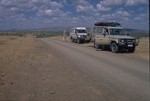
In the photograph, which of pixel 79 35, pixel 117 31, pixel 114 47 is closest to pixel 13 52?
pixel 114 47

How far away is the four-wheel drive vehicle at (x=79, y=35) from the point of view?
3857cm

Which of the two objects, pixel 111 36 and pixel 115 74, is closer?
pixel 115 74

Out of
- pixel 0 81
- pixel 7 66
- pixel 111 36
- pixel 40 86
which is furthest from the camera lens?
pixel 111 36

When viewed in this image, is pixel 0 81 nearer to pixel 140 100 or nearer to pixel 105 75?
pixel 105 75

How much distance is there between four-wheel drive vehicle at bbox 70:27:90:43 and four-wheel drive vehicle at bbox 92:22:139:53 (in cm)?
1091

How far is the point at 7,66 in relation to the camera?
1364cm

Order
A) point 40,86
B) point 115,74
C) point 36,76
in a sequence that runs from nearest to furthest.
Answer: point 40,86 < point 36,76 < point 115,74

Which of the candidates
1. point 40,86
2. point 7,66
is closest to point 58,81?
point 40,86

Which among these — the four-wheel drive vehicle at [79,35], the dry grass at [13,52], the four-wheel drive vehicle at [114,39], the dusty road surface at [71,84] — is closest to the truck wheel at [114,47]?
the four-wheel drive vehicle at [114,39]

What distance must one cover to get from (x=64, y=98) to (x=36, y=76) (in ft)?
11.6

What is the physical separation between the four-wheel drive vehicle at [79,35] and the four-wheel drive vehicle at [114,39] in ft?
35.8

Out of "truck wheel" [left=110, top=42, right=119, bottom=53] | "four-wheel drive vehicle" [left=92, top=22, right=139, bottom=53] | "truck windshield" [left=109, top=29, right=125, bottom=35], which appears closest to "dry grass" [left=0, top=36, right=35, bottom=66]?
"four-wheel drive vehicle" [left=92, top=22, right=139, bottom=53]

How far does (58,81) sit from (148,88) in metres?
3.13

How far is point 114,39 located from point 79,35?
51.3ft
